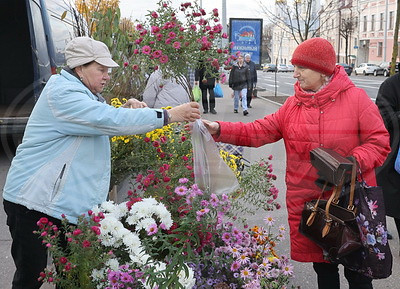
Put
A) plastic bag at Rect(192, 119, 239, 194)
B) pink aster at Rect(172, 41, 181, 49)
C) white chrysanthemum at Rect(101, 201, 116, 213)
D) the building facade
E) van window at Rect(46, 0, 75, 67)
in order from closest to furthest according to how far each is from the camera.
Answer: white chrysanthemum at Rect(101, 201, 116, 213)
plastic bag at Rect(192, 119, 239, 194)
pink aster at Rect(172, 41, 181, 49)
van window at Rect(46, 0, 75, 67)
the building facade

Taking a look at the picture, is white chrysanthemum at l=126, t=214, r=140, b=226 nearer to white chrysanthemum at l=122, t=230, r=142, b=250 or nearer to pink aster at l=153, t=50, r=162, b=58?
white chrysanthemum at l=122, t=230, r=142, b=250

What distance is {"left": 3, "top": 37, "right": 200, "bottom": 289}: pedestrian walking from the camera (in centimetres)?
235

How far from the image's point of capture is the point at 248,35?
59.4ft

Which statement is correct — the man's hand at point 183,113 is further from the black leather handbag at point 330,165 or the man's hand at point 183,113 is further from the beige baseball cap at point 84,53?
the black leather handbag at point 330,165

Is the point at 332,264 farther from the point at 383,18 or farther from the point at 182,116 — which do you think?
the point at 383,18

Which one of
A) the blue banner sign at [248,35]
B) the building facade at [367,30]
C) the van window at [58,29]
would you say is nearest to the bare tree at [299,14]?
the blue banner sign at [248,35]

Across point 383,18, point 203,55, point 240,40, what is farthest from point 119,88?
point 383,18

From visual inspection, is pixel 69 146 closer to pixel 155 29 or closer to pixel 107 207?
pixel 107 207

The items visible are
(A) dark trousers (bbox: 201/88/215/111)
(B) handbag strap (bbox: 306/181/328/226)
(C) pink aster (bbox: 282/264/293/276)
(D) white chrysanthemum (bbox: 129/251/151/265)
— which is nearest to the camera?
(D) white chrysanthemum (bbox: 129/251/151/265)

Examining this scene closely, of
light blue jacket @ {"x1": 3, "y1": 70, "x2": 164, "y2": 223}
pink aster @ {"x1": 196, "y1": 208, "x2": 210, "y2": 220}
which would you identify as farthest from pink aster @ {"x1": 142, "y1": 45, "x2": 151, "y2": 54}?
pink aster @ {"x1": 196, "y1": 208, "x2": 210, "y2": 220}

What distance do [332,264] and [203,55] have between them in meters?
1.72

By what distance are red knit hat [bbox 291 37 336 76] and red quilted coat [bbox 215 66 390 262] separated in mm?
80

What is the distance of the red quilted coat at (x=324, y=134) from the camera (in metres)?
2.56

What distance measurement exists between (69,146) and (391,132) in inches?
109
